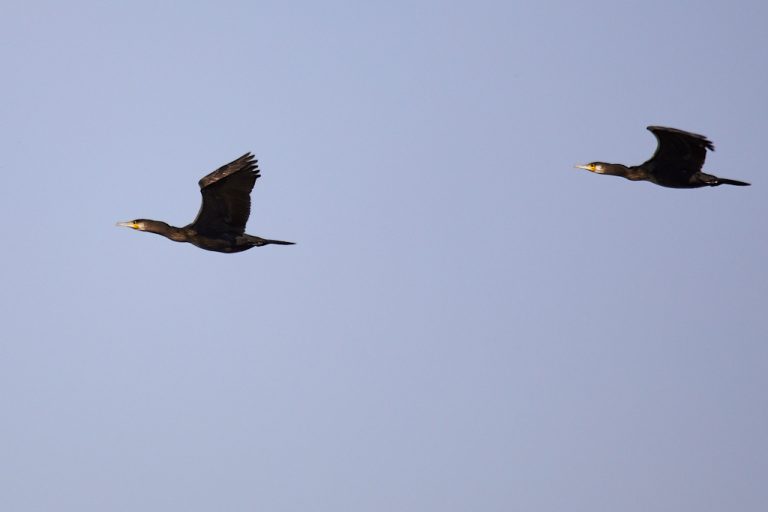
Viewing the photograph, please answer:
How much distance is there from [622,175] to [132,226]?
13.2 metres

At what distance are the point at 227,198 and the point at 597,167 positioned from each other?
10.3 m

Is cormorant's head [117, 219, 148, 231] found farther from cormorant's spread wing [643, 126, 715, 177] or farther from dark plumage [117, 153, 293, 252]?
cormorant's spread wing [643, 126, 715, 177]

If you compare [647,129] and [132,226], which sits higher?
[647,129]

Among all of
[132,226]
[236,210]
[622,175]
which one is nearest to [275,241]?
[236,210]

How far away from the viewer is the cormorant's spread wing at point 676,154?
137ft

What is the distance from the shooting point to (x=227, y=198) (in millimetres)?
41188

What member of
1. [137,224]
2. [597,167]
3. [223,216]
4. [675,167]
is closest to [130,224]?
[137,224]

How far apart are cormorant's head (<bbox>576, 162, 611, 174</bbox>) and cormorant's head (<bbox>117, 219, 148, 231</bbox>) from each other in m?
11.8

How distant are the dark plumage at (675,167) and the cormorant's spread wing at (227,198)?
402 inches

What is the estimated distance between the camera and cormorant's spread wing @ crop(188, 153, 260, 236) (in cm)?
4078

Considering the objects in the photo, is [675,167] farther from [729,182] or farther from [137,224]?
[137,224]

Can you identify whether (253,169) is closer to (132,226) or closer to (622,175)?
(132,226)

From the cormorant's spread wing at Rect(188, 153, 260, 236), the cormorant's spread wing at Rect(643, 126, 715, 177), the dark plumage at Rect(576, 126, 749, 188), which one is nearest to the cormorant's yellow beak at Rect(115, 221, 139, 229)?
the cormorant's spread wing at Rect(188, 153, 260, 236)

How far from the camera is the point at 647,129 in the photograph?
137ft
